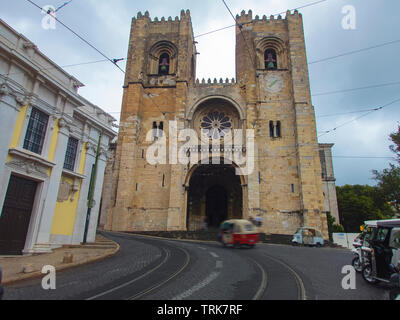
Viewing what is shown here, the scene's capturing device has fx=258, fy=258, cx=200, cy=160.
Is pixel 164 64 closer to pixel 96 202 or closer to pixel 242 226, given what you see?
pixel 96 202

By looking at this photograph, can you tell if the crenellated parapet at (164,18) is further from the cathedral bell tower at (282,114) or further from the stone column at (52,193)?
the stone column at (52,193)

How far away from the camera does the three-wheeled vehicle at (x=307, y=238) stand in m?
17.0

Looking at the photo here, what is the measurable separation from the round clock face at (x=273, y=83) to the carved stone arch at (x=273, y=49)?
150 cm

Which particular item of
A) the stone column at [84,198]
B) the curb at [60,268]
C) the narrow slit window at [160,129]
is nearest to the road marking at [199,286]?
the curb at [60,268]

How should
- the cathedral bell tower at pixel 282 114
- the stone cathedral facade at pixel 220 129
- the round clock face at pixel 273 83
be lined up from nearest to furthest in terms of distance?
the cathedral bell tower at pixel 282 114 < the stone cathedral facade at pixel 220 129 < the round clock face at pixel 273 83

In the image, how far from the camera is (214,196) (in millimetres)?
25969

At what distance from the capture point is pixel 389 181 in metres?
21.2

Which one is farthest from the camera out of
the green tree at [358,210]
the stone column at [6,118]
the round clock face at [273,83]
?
the green tree at [358,210]

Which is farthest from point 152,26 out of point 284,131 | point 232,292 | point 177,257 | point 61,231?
point 232,292

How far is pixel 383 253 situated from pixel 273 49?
77.6ft

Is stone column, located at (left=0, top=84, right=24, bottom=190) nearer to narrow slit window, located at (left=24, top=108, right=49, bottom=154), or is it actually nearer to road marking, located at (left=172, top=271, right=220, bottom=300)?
narrow slit window, located at (left=24, top=108, right=49, bottom=154)

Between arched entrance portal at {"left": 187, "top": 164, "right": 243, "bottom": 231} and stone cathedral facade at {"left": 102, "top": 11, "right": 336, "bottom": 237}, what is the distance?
99 millimetres

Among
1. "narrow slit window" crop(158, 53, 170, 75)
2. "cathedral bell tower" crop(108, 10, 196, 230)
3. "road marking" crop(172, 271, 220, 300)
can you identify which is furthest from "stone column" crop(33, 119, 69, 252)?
"narrow slit window" crop(158, 53, 170, 75)

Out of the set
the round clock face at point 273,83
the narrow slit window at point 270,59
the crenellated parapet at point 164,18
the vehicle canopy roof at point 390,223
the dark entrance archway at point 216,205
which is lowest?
the vehicle canopy roof at point 390,223
